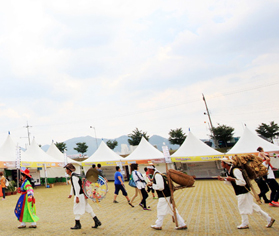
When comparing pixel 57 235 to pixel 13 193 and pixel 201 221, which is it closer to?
pixel 201 221

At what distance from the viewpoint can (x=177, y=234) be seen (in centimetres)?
444

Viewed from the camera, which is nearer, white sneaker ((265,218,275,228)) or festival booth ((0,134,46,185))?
white sneaker ((265,218,275,228))

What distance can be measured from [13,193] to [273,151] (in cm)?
2016

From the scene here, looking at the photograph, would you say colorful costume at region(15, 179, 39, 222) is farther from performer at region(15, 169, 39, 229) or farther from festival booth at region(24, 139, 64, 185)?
festival booth at region(24, 139, 64, 185)

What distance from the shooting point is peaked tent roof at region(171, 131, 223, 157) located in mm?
19750

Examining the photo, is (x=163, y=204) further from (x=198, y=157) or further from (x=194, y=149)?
(x=194, y=149)

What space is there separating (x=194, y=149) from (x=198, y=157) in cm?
109

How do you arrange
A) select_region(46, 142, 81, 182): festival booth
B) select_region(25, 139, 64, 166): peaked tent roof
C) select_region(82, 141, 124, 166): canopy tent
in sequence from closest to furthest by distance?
select_region(25, 139, 64, 166): peaked tent roof < select_region(82, 141, 124, 166): canopy tent < select_region(46, 142, 81, 182): festival booth

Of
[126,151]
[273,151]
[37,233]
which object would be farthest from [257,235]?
[126,151]

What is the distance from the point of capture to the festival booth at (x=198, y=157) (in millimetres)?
19453

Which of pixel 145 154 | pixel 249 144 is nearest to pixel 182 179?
pixel 249 144

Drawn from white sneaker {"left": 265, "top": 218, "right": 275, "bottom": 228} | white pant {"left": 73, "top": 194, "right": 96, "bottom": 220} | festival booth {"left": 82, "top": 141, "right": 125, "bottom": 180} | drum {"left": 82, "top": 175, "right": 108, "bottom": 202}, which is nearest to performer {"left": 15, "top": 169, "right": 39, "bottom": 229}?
white pant {"left": 73, "top": 194, "right": 96, "bottom": 220}

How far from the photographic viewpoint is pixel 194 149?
803 inches

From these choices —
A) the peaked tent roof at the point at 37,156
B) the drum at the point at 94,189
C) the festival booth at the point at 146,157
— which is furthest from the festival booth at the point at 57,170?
the drum at the point at 94,189
